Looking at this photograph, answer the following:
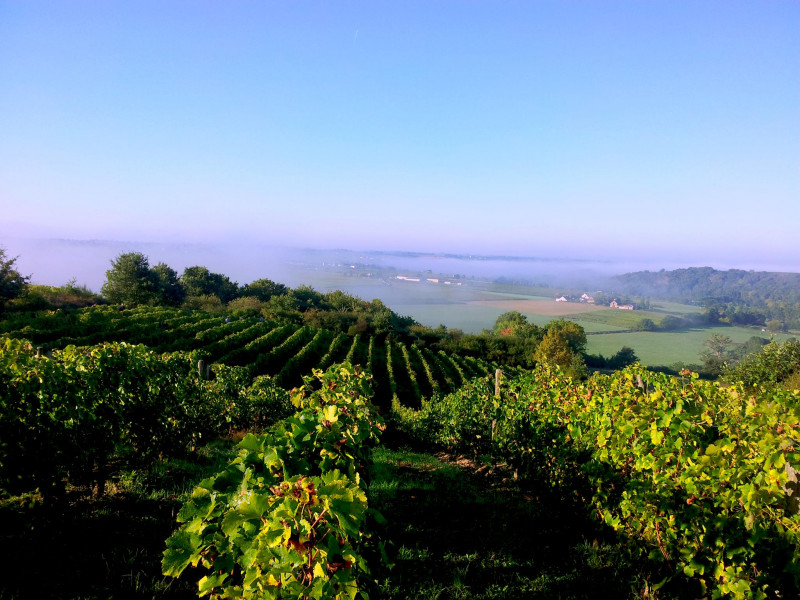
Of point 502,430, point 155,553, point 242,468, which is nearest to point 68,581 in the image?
point 155,553

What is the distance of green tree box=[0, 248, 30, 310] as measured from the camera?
119 ft

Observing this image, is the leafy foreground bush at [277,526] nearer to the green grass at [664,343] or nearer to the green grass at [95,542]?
the green grass at [95,542]

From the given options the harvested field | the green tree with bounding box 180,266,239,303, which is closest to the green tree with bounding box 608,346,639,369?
the harvested field

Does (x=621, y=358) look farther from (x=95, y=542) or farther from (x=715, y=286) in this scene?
(x=715, y=286)

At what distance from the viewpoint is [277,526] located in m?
1.93

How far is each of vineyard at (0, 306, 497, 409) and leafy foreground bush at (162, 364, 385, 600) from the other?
16.0 metres

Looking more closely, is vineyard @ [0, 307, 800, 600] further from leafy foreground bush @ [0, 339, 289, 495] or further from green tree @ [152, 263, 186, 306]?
green tree @ [152, 263, 186, 306]

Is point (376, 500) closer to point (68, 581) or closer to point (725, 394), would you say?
point (68, 581)

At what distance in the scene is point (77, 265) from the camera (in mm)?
121562

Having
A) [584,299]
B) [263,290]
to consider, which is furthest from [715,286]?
[263,290]

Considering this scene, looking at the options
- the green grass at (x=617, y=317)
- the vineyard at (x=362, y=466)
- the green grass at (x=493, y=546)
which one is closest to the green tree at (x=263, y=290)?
the vineyard at (x=362, y=466)

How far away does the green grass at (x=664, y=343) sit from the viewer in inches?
Result: 3009

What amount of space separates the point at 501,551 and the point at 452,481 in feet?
8.72

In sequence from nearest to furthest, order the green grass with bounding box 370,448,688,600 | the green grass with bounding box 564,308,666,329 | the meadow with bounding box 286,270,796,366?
the green grass with bounding box 370,448,688,600
the meadow with bounding box 286,270,796,366
the green grass with bounding box 564,308,666,329
